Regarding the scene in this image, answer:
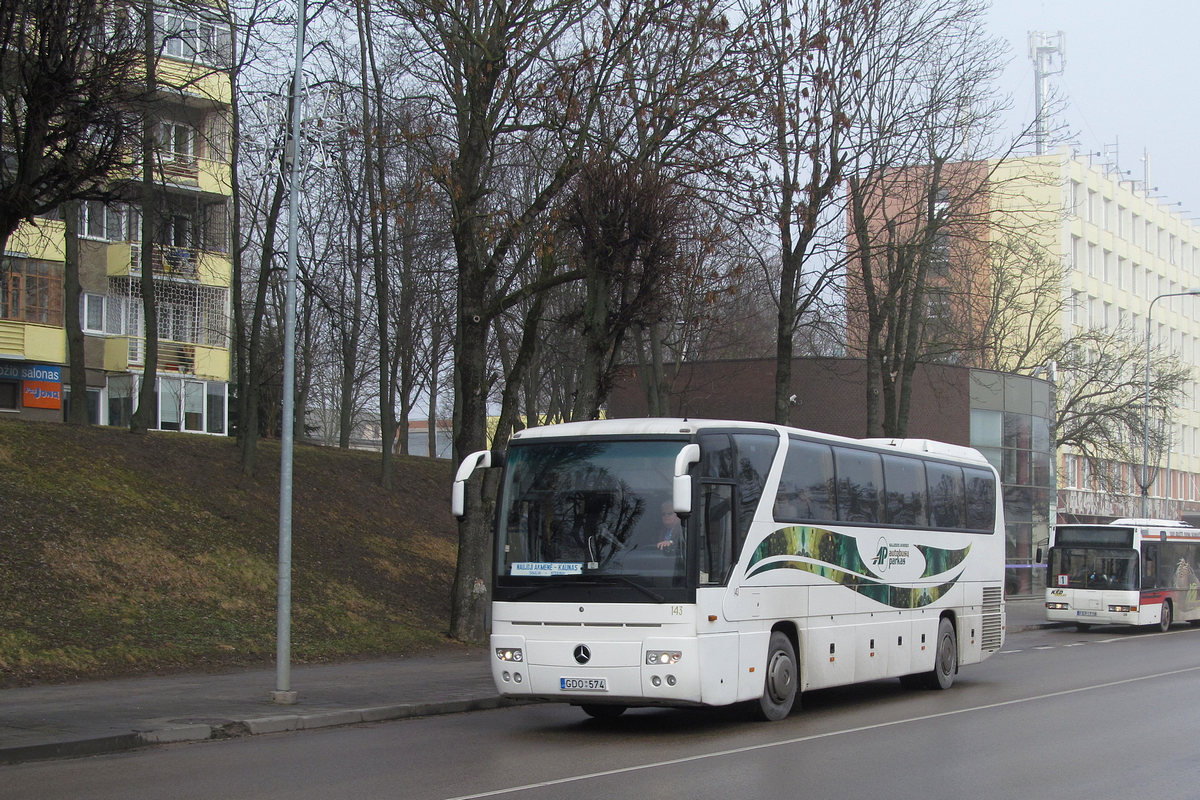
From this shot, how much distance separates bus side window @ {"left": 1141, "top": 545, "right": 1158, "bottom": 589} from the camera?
3244 cm

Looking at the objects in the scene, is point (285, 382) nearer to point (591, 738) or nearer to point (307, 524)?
point (591, 738)

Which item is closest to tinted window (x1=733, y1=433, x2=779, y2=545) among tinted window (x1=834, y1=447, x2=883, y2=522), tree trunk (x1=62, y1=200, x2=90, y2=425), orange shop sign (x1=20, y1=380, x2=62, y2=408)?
tinted window (x1=834, y1=447, x2=883, y2=522)

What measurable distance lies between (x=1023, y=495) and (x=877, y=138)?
69.5 feet

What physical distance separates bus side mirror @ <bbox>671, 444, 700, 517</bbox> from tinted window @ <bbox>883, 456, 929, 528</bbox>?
5548 mm

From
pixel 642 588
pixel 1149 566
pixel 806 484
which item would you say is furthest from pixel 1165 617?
pixel 642 588

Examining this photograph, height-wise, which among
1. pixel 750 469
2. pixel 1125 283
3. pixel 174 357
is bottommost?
pixel 750 469

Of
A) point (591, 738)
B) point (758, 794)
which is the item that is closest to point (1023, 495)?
point (591, 738)

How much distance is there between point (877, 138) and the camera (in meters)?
27.4

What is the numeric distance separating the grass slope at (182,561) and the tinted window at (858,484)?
8920 millimetres

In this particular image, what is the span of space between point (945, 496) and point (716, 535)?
23.2 feet

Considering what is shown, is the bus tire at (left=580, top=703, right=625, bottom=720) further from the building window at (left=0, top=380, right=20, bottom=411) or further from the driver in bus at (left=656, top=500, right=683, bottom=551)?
the building window at (left=0, top=380, right=20, bottom=411)

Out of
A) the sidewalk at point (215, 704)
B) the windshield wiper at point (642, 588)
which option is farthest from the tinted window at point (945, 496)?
the windshield wiper at point (642, 588)

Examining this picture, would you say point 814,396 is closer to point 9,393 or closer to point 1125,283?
point 9,393

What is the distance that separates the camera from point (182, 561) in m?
22.3
